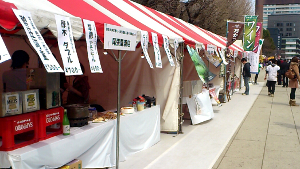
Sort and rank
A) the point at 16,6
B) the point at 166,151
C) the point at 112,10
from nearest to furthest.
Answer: the point at 16,6 < the point at 112,10 < the point at 166,151

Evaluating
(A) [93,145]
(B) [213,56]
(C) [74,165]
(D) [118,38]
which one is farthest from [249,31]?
(C) [74,165]

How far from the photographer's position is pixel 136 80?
7.17m

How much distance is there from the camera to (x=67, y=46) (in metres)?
3.04

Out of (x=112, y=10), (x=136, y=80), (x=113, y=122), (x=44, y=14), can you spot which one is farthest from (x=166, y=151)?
(x=44, y=14)

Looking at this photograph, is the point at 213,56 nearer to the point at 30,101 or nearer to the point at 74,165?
the point at 74,165

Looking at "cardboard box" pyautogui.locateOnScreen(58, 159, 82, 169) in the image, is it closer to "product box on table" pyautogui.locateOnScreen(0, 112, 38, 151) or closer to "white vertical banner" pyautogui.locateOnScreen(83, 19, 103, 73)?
"product box on table" pyautogui.locateOnScreen(0, 112, 38, 151)

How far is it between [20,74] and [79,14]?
1.12 metres

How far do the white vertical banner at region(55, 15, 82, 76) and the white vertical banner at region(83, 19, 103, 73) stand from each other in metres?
0.25

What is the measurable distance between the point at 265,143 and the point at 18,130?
Answer: 5.30 meters

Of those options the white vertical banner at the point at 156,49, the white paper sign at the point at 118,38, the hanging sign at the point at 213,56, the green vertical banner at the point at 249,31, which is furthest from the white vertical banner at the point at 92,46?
the green vertical banner at the point at 249,31

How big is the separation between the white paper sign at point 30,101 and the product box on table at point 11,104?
0.08 meters

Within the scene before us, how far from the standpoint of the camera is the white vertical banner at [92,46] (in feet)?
10.8

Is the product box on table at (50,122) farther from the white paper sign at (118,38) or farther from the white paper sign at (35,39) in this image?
the white paper sign at (118,38)

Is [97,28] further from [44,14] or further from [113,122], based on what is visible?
[113,122]
